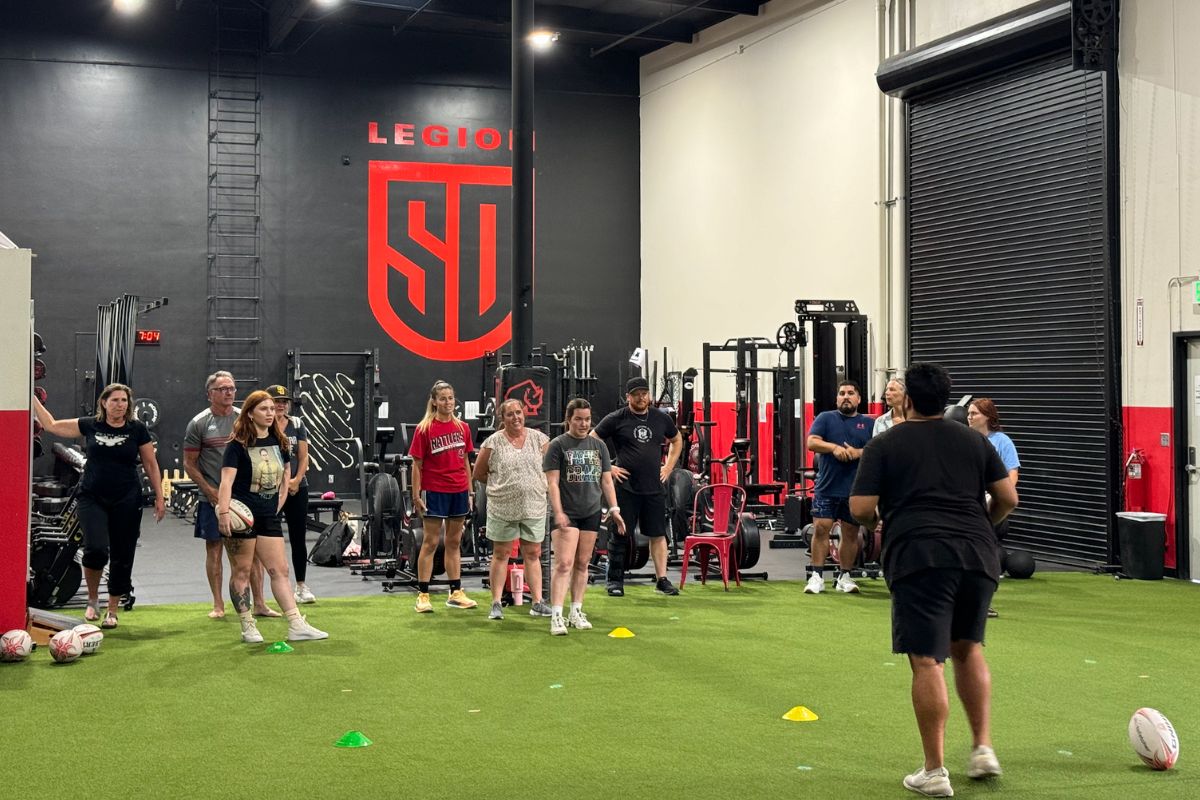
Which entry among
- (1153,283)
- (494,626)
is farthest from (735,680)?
(1153,283)

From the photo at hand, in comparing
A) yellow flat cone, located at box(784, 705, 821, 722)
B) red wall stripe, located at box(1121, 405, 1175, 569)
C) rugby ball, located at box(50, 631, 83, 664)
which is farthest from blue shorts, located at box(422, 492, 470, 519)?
red wall stripe, located at box(1121, 405, 1175, 569)

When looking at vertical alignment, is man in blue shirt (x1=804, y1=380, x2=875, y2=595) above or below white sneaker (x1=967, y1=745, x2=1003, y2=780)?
above

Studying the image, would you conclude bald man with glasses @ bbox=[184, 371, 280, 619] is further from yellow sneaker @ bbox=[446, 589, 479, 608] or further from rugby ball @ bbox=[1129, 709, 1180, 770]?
rugby ball @ bbox=[1129, 709, 1180, 770]

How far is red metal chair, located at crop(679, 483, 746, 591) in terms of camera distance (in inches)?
371

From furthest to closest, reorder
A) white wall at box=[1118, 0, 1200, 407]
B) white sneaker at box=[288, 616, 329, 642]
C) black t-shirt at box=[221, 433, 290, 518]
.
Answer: white wall at box=[1118, 0, 1200, 407] → white sneaker at box=[288, 616, 329, 642] → black t-shirt at box=[221, 433, 290, 518]

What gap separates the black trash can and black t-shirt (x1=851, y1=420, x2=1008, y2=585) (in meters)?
6.40

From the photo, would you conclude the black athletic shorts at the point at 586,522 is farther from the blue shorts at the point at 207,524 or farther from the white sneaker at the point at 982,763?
the white sneaker at the point at 982,763

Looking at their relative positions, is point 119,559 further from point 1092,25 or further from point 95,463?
point 1092,25

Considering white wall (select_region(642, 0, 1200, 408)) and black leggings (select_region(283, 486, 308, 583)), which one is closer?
black leggings (select_region(283, 486, 308, 583))

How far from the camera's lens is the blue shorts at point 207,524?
7.80 meters

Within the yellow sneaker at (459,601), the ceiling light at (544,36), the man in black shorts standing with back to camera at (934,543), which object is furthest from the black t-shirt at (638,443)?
the ceiling light at (544,36)

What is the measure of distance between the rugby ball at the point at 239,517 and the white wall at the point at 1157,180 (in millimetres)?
7268

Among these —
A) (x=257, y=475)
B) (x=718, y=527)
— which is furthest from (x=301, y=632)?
(x=718, y=527)

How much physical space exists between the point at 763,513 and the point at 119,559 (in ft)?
27.9
